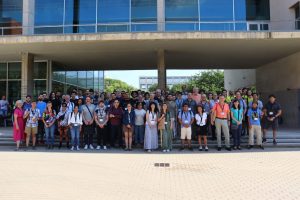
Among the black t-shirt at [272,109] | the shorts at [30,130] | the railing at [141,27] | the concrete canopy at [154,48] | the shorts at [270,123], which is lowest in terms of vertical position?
the shorts at [30,130]

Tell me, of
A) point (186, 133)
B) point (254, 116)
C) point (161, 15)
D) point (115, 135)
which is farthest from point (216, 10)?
point (115, 135)

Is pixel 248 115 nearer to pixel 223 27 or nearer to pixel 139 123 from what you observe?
pixel 139 123

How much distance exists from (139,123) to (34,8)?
10447mm

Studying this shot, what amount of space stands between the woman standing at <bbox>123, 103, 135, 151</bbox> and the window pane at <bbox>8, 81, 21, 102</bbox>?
466 inches

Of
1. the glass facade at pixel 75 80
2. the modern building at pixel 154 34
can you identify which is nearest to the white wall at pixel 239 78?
the modern building at pixel 154 34

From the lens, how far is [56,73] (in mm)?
23109

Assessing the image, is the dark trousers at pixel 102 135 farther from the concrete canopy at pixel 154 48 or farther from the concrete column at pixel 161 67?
the concrete column at pixel 161 67

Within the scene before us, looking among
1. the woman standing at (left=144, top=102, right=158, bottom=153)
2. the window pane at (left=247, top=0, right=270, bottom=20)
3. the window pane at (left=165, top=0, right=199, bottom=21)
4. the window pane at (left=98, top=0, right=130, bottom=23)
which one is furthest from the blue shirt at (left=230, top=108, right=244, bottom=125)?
the window pane at (left=98, top=0, right=130, bottom=23)

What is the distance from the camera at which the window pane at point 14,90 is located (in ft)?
73.7

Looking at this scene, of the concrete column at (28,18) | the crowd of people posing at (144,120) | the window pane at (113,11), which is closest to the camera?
the crowd of people posing at (144,120)

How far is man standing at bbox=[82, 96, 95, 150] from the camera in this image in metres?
13.1
